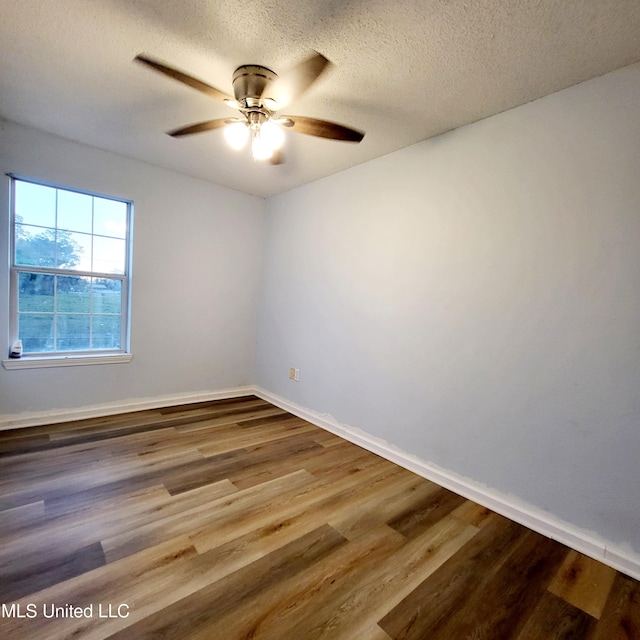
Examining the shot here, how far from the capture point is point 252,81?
5.52 feet

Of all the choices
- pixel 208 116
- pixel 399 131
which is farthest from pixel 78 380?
pixel 399 131

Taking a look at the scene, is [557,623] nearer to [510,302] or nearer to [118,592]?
[510,302]

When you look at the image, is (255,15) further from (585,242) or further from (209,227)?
(209,227)

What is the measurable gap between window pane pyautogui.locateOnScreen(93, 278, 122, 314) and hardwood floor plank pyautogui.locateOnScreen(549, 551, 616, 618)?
368 centimetres

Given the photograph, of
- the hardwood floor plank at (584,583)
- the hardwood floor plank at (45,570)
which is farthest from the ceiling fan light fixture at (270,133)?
the hardwood floor plank at (584,583)

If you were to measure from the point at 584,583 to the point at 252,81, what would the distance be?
284 centimetres

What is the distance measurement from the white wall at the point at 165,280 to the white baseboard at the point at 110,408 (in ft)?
0.15

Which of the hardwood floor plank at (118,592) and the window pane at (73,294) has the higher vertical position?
the window pane at (73,294)

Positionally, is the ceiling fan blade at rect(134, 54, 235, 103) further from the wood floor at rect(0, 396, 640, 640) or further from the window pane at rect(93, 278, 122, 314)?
the window pane at rect(93, 278, 122, 314)

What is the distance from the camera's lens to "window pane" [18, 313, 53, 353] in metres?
2.75

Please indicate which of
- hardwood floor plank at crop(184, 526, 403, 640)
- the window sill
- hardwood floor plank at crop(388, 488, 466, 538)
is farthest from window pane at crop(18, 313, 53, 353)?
hardwood floor plank at crop(388, 488, 466, 538)

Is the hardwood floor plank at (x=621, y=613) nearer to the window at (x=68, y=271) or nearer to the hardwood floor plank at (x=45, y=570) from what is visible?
the hardwood floor plank at (x=45, y=570)

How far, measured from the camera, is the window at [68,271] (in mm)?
2711

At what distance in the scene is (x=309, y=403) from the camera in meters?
3.36
